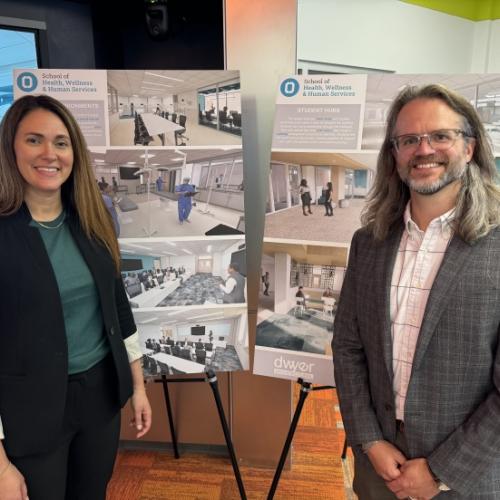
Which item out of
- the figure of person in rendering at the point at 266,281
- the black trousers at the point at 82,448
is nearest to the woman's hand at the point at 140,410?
the black trousers at the point at 82,448

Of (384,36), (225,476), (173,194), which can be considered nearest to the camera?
(173,194)

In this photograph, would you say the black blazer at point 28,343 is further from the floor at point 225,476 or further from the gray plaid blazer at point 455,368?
the floor at point 225,476

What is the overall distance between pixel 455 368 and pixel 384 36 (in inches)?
131

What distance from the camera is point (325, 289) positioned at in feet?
5.41

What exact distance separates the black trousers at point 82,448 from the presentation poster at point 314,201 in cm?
63

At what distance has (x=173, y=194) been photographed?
1707 mm

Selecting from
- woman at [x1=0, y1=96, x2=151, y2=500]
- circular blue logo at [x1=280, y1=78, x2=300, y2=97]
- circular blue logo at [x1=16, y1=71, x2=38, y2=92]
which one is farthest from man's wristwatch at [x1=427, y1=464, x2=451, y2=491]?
circular blue logo at [x1=16, y1=71, x2=38, y2=92]

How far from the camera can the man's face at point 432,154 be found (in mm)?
1029

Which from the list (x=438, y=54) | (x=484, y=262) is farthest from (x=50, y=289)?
(x=438, y=54)

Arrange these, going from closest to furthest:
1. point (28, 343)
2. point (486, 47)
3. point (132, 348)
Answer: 1. point (28, 343)
2. point (132, 348)
3. point (486, 47)

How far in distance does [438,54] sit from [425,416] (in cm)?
400

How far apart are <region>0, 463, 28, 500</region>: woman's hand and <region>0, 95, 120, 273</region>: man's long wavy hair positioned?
632 millimetres

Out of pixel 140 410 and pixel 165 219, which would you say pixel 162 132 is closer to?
pixel 165 219

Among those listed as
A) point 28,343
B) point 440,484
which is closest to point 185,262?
point 28,343
